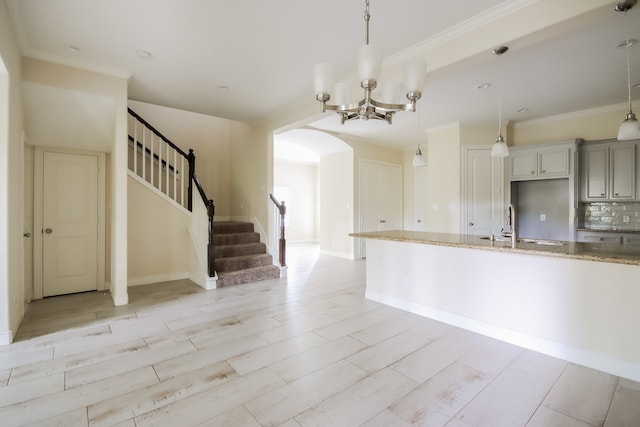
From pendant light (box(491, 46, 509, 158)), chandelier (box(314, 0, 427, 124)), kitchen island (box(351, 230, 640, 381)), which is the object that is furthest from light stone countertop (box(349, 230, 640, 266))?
chandelier (box(314, 0, 427, 124))

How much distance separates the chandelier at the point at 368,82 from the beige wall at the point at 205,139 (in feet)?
15.3

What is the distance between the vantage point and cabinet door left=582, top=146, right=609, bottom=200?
446 centimetres

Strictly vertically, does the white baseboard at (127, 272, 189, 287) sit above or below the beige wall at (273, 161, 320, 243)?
below

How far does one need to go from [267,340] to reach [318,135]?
4.56 meters

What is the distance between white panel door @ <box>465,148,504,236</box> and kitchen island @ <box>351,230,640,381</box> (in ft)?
7.83

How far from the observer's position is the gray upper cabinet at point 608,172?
4.25 metres

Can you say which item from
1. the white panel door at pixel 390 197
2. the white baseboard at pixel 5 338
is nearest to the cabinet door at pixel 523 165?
the white panel door at pixel 390 197

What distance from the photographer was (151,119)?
5.70 meters

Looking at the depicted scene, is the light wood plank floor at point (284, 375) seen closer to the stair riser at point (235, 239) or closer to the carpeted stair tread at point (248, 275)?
the carpeted stair tread at point (248, 275)

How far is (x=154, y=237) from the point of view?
15.7ft

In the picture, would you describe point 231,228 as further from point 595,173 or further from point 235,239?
point 595,173

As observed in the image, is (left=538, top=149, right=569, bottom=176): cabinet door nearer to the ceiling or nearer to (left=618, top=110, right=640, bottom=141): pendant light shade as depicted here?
the ceiling

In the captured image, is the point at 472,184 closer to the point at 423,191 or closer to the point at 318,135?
the point at 423,191

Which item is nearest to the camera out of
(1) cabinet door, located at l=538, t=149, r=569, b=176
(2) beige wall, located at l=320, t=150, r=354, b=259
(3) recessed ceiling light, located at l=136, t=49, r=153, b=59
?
(3) recessed ceiling light, located at l=136, t=49, r=153, b=59
